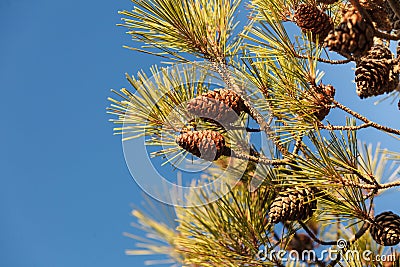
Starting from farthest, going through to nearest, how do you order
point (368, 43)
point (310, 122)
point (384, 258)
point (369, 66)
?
point (384, 258) < point (310, 122) < point (369, 66) < point (368, 43)

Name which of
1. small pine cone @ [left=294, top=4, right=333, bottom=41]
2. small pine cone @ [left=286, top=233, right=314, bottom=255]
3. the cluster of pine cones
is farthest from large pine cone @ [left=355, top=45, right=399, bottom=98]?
small pine cone @ [left=286, top=233, right=314, bottom=255]

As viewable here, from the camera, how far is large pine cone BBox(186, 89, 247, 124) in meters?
0.94

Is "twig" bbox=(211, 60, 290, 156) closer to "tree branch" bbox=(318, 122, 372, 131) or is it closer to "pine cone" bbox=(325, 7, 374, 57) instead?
"tree branch" bbox=(318, 122, 372, 131)

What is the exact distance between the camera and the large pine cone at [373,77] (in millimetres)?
793

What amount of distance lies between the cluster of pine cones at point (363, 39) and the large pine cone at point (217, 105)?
193 mm

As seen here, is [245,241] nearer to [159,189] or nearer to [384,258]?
[159,189]

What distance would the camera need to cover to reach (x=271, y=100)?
97 cm

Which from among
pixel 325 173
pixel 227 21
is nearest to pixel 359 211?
pixel 325 173

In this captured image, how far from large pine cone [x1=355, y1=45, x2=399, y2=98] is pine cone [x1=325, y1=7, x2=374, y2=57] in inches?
5.3

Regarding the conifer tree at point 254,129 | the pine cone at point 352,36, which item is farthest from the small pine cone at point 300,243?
the pine cone at point 352,36

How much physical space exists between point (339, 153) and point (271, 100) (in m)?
0.17

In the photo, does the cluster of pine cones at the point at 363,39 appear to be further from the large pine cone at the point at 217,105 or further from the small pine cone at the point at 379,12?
the large pine cone at the point at 217,105

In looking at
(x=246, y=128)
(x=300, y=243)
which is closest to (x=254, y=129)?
(x=246, y=128)

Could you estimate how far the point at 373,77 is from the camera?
80 cm
